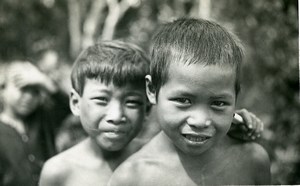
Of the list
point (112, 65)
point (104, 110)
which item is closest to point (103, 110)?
point (104, 110)

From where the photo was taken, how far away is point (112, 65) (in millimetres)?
1062

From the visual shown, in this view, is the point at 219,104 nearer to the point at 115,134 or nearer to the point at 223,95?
the point at 223,95

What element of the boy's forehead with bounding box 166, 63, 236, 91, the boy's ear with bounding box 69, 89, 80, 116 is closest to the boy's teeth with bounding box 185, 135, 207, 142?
the boy's forehead with bounding box 166, 63, 236, 91

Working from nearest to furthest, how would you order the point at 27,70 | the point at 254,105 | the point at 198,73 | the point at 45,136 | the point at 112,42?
the point at 198,73
the point at 112,42
the point at 27,70
the point at 45,136
the point at 254,105

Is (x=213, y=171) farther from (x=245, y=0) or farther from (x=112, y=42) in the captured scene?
(x=245, y=0)

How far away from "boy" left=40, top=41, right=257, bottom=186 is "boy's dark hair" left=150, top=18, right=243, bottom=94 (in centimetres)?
14

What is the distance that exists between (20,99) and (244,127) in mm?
774

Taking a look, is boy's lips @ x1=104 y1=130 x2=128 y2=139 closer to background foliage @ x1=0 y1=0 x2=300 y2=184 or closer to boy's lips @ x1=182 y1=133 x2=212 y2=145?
boy's lips @ x1=182 y1=133 x2=212 y2=145

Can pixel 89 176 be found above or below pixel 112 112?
below

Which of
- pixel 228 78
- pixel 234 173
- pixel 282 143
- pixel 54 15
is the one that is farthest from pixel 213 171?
pixel 54 15

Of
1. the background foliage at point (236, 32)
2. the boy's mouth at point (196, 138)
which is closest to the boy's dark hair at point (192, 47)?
the boy's mouth at point (196, 138)

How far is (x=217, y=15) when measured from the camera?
1.52 m

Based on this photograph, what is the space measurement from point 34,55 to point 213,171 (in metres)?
0.84

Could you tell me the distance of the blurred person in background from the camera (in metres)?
1.22
